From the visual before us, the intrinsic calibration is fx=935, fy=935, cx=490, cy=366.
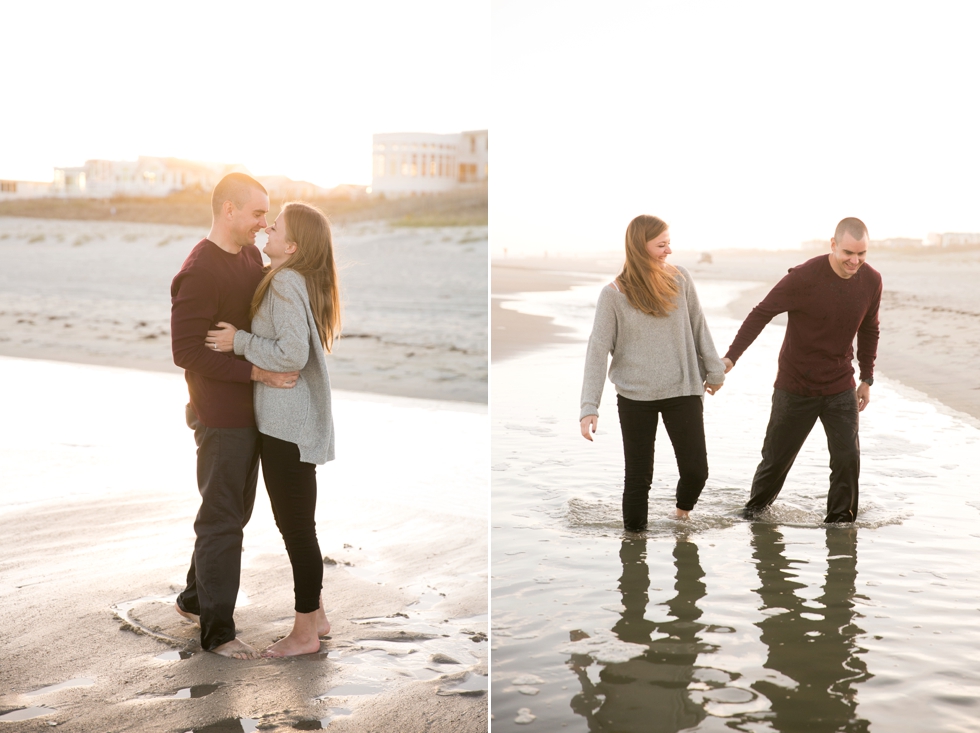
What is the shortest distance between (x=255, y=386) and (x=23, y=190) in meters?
41.9

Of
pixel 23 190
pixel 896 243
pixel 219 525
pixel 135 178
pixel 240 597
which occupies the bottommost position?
pixel 240 597

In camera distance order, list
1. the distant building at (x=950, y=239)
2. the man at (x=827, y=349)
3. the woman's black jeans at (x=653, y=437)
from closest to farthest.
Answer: the woman's black jeans at (x=653, y=437), the man at (x=827, y=349), the distant building at (x=950, y=239)

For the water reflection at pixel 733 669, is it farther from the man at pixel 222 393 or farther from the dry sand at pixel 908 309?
the dry sand at pixel 908 309

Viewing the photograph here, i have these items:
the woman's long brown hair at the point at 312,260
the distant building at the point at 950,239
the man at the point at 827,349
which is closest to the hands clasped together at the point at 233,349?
the woman's long brown hair at the point at 312,260

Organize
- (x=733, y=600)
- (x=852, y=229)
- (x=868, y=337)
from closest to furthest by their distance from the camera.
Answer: (x=733, y=600) < (x=852, y=229) < (x=868, y=337)

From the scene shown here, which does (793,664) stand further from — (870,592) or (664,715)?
(870,592)

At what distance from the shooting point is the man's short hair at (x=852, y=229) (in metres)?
4.48

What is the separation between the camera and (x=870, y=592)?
3830 mm

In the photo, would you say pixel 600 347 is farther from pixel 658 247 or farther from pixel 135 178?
pixel 135 178

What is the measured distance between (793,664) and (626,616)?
67cm

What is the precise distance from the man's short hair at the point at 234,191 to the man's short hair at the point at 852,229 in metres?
2.80

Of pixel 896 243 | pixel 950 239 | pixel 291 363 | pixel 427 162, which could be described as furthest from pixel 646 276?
pixel 896 243

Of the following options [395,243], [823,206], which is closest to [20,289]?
[395,243]

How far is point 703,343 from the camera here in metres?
4.36
